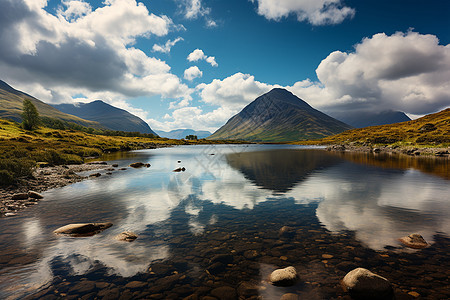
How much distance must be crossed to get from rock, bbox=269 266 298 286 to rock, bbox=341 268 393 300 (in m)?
1.93

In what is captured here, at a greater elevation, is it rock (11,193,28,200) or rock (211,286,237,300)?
rock (11,193,28,200)

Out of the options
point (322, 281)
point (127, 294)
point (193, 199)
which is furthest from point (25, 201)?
point (322, 281)

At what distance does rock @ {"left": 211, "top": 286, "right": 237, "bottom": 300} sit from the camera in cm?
771

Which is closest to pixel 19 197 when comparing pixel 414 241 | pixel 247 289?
pixel 247 289

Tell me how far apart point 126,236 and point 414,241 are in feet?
55.5

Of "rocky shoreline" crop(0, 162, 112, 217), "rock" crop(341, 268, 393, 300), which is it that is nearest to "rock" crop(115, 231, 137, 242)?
"rocky shoreline" crop(0, 162, 112, 217)

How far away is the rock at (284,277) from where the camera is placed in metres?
8.28

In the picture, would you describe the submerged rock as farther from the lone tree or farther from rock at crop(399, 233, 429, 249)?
the lone tree

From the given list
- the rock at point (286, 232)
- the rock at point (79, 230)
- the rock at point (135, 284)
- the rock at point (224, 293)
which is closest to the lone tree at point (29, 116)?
the rock at point (79, 230)

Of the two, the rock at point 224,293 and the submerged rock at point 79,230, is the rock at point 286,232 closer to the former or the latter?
the rock at point 224,293

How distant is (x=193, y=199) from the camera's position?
2209 cm

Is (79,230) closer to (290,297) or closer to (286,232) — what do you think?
(290,297)

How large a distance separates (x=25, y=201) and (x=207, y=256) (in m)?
19.8

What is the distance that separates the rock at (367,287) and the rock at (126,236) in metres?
11.5
